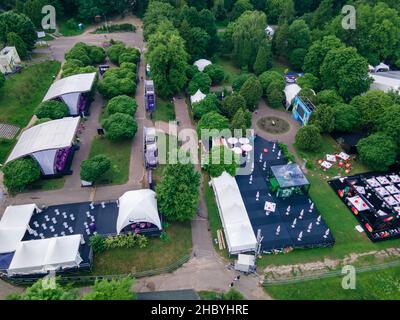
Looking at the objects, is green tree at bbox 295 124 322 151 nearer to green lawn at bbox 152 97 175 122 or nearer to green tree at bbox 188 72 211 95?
green tree at bbox 188 72 211 95

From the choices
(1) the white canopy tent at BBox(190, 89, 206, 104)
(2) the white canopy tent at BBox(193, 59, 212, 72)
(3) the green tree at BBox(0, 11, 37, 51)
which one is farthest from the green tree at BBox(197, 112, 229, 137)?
(3) the green tree at BBox(0, 11, 37, 51)

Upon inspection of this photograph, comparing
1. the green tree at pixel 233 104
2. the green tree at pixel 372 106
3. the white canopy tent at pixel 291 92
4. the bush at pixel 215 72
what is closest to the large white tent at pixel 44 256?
the green tree at pixel 233 104

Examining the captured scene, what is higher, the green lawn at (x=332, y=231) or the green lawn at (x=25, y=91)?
the green lawn at (x=25, y=91)

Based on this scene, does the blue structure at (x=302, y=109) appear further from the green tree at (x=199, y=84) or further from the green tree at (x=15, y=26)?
the green tree at (x=15, y=26)

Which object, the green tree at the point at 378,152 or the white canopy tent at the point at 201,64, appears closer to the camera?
the green tree at the point at 378,152

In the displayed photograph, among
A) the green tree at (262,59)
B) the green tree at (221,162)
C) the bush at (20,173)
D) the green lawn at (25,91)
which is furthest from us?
the green tree at (262,59)
